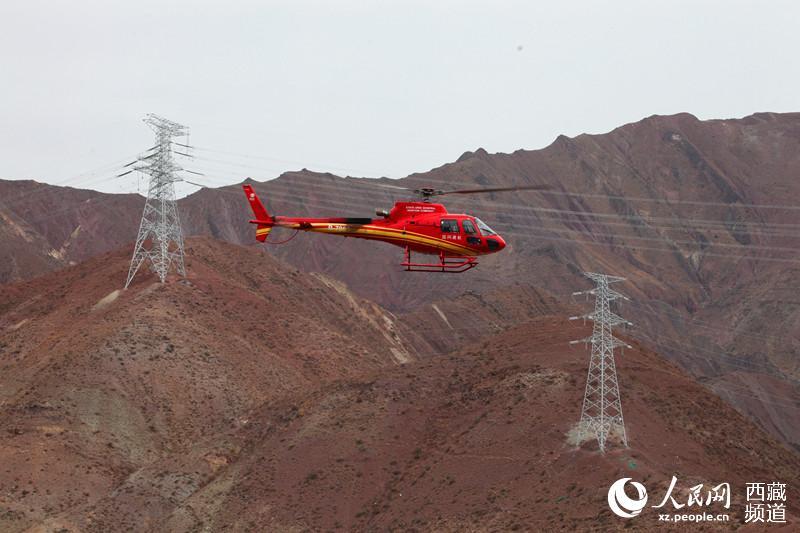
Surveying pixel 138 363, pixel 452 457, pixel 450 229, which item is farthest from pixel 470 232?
pixel 138 363

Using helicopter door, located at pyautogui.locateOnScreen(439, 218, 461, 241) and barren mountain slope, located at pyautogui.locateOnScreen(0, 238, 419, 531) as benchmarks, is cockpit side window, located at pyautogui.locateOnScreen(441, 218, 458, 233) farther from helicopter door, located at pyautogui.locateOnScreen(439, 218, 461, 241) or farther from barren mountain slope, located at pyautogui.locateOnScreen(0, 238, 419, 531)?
barren mountain slope, located at pyautogui.locateOnScreen(0, 238, 419, 531)

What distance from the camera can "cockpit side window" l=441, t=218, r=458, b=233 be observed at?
5409 centimetres

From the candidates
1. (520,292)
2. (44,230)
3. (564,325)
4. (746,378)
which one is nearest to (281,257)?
(44,230)

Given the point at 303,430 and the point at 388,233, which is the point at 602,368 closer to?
the point at 388,233

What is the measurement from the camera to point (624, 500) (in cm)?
5309

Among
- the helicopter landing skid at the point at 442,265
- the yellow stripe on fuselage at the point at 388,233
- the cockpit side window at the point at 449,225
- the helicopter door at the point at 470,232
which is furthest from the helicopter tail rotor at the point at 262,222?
the helicopter door at the point at 470,232

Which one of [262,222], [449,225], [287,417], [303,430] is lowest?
[303,430]

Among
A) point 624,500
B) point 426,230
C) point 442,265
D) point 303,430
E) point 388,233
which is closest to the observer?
point 624,500

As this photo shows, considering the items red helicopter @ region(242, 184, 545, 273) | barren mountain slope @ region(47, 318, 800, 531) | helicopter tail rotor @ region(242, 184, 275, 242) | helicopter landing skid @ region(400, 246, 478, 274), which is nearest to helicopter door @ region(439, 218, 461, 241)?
red helicopter @ region(242, 184, 545, 273)

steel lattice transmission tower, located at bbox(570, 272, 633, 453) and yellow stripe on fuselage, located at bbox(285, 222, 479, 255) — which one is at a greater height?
yellow stripe on fuselage, located at bbox(285, 222, 479, 255)

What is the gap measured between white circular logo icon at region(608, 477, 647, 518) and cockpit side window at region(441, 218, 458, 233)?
47.8ft

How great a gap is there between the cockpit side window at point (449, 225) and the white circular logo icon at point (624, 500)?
574 inches

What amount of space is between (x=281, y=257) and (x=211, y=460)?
4714 inches

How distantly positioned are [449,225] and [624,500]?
1532 cm
